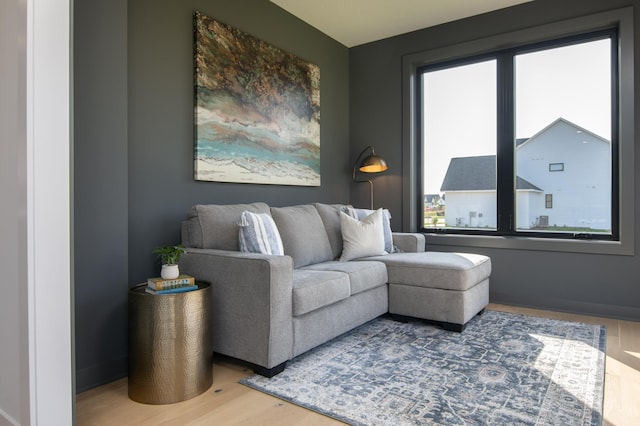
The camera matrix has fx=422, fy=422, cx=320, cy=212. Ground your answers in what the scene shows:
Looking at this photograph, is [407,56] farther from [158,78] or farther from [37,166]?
[37,166]

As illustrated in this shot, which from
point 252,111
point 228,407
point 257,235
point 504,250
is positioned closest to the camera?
point 228,407

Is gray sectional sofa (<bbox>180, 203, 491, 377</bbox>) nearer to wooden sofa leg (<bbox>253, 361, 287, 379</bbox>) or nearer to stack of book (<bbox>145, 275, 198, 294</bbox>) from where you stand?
wooden sofa leg (<bbox>253, 361, 287, 379</bbox>)

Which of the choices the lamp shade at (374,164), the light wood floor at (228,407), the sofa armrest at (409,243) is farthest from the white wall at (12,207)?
the lamp shade at (374,164)

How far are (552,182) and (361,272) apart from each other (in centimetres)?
213

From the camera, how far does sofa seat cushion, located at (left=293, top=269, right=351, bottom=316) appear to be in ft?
7.75

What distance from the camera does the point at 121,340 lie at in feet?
7.70

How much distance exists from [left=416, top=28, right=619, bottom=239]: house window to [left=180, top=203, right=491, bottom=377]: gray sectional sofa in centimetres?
87

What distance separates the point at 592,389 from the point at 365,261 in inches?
65.4

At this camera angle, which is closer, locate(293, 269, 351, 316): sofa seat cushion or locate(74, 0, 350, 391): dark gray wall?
locate(74, 0, 350, 391): dark gray wall

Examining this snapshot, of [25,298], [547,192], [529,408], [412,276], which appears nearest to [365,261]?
[412,276]

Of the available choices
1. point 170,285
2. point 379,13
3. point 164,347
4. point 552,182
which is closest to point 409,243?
point 552,182

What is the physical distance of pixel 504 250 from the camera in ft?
12.9

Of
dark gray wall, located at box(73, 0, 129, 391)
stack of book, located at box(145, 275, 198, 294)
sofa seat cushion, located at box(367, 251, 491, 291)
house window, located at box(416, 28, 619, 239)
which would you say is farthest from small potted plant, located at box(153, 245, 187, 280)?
house window, located at box(416, 28, 619, 239)

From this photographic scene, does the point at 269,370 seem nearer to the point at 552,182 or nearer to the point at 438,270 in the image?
the point at 438,270
